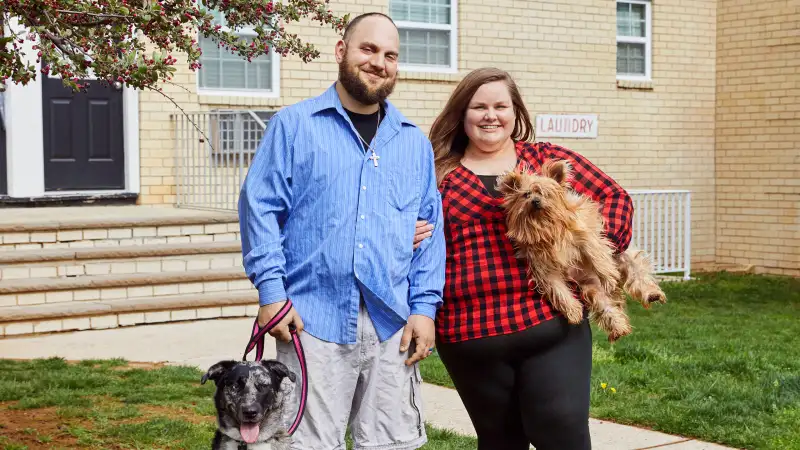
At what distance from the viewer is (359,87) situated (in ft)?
11.6

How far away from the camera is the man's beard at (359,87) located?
11.6 feet

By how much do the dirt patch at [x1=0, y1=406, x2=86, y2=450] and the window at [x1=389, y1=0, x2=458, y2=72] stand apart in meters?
7.77

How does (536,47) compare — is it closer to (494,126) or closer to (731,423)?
(731,423)

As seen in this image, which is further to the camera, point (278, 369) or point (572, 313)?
point (572, 313)

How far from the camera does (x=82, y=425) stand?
580 centimetres

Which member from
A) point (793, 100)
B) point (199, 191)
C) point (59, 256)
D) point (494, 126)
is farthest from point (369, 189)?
point (793, 100)

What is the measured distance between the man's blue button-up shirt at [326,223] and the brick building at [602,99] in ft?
25.8

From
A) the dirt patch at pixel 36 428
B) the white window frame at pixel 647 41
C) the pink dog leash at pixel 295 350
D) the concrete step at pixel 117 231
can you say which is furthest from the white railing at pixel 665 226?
the pink dog leash at pixel 295 350

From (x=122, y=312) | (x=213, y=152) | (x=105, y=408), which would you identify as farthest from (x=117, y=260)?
(x=105, y=408)

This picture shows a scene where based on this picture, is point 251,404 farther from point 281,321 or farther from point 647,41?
point 647,41

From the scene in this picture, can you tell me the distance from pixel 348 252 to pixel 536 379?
0.82 m

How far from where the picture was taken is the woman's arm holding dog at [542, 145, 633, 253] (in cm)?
388

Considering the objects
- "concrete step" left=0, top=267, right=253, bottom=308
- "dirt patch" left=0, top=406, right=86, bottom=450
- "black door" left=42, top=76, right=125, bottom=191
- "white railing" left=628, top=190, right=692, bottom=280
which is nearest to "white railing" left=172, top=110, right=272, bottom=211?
"black door" left=42, top=76, right=125, bottom=191

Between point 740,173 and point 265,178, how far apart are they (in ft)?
43.4
